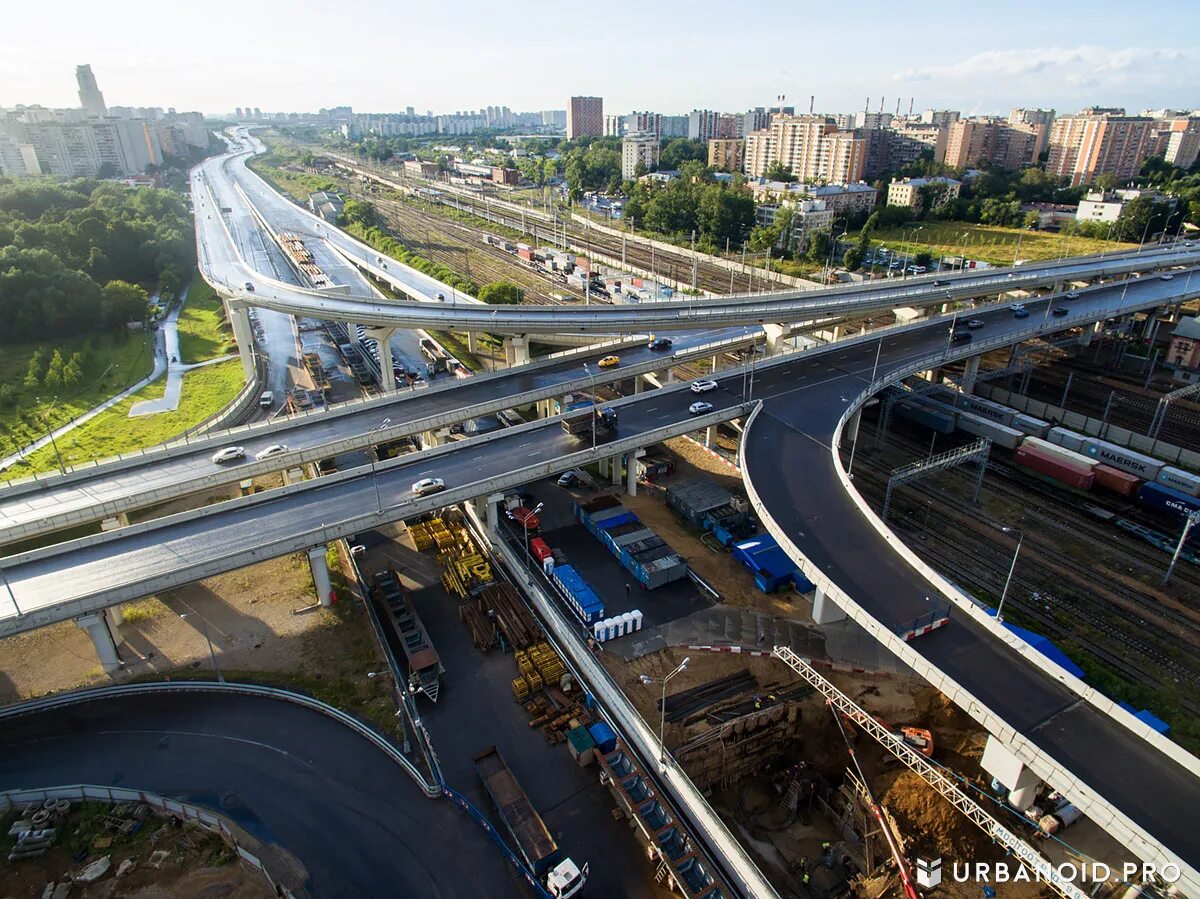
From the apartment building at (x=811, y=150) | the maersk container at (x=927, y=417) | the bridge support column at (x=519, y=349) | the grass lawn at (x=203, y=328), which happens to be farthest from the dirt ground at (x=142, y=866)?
the apartment building at (x=811, y=150)

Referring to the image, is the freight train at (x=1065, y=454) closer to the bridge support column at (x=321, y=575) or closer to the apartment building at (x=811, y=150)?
the bridge support column at (x=321, y=575)

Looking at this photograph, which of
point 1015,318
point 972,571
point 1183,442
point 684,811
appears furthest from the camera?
point 1015,318

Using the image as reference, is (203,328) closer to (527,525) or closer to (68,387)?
(68,387)

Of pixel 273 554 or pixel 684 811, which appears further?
pixel 273 554

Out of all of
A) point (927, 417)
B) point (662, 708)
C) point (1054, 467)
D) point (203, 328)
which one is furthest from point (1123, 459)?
point (203, 328)

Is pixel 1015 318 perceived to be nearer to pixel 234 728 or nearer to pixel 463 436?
pixel 463 436

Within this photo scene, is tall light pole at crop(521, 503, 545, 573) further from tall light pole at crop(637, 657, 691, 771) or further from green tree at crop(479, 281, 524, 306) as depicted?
green tree at crop(479, 281, 524, 306)

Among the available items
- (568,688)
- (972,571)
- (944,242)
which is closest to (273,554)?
(568,688)

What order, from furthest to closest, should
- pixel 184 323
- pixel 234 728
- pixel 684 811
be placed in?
pixel 184 323 → pixel 234 728 → pixel 684 811
